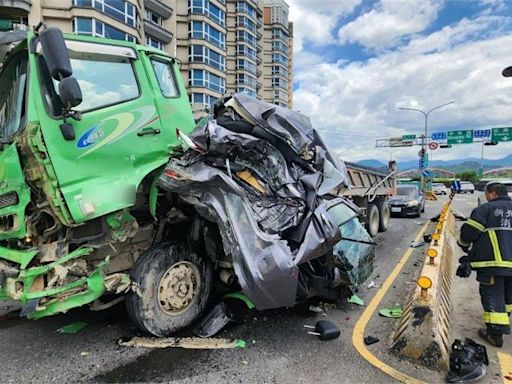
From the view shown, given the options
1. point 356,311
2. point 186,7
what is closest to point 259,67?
point 186,7

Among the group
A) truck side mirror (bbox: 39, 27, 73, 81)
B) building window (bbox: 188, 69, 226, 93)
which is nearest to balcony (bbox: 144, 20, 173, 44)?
building window (bbox: 188, 69, 226, 93)

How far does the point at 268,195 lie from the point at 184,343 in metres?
1.72

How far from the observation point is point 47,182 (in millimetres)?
3201

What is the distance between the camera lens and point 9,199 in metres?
3.22

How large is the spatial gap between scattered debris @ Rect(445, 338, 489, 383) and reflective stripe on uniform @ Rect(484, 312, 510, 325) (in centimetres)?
43

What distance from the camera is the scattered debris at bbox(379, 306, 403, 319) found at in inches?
179

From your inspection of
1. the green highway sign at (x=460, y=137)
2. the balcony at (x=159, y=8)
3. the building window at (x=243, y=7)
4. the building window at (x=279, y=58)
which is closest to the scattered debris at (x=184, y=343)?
the balcony at (x=159, y=8)

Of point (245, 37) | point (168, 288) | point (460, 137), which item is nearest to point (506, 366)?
point (168, 288)

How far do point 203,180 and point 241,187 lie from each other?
1.30 ft

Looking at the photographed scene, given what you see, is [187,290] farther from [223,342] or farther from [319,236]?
[319,236]

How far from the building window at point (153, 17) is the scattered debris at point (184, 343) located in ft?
111

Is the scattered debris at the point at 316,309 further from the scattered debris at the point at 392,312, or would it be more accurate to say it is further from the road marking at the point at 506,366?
the road marking at the point at 506,366

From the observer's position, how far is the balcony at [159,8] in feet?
108

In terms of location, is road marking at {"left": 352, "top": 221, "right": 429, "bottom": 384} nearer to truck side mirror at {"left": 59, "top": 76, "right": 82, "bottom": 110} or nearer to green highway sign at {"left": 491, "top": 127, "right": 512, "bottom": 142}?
truck side mirror at {"left": 59, "top": 76, "right": 82, "bottom": 110}
